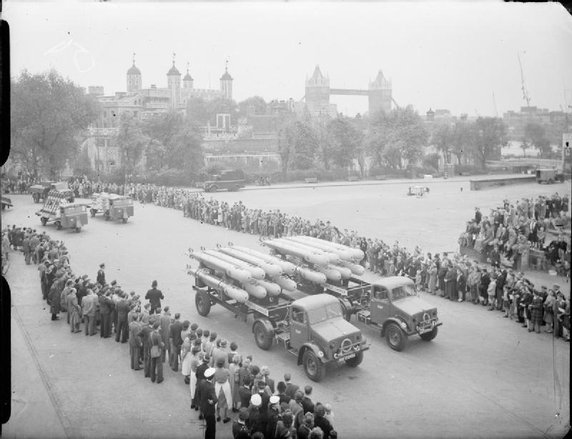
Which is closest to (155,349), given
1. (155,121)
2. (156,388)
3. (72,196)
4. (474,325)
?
(156,388)

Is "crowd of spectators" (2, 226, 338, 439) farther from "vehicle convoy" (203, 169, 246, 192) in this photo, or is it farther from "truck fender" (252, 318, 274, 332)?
"vehicle convoy" (203, 169, 246, 192)

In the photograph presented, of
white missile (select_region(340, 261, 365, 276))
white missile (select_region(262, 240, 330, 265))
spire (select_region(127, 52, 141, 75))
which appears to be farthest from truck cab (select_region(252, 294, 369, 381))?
spire (select_region(127, 52, 141, 75))

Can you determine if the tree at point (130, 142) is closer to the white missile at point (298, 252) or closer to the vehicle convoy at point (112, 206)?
the vehicle convoy at point (112, 206)

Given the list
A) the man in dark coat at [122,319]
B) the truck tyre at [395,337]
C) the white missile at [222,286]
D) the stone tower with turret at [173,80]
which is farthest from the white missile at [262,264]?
the stone tower with turret at [173,80]

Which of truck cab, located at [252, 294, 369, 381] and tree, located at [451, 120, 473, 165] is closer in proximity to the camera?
truck cab, located at [252, 294, 369, 381]

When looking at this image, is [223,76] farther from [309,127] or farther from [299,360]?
[309,127]

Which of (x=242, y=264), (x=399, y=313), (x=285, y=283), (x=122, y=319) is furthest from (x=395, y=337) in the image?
(x=122, y=319)
